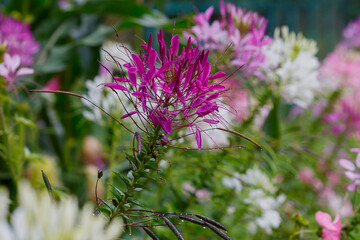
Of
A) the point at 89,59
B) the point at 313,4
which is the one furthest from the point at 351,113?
the point at 313,4

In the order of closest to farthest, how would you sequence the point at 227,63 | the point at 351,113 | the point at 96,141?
the point at 227,63
the point at 351,113
the point at 96,141

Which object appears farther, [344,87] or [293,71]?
[344,87]

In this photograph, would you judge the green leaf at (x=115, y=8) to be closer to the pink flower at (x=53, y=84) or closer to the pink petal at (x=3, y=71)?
the pink flower at (x=53, y=84)

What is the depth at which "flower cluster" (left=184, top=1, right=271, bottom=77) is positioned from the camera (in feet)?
1.26

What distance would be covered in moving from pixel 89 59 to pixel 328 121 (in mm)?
621

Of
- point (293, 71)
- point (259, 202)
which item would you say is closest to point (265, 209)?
point (259, 202)

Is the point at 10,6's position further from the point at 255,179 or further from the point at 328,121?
the point at 328,121

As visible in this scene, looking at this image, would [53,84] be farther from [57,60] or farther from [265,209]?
[265,209]

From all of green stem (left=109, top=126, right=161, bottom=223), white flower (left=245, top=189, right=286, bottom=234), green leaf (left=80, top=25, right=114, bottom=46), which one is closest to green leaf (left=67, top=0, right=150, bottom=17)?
green leaf (left=80, top=25, right=114, bottom=46)

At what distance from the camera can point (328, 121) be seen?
2.79 feet

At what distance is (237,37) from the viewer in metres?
0.39

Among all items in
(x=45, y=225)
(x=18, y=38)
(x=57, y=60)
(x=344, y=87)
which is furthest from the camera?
(x=344, y=87)

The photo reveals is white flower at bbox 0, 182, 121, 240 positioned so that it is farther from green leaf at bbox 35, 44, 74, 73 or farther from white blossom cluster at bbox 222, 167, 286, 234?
green leaf at bbox 35, 44, 74, 73

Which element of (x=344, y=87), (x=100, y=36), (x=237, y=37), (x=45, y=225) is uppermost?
(x=344, y=87)
